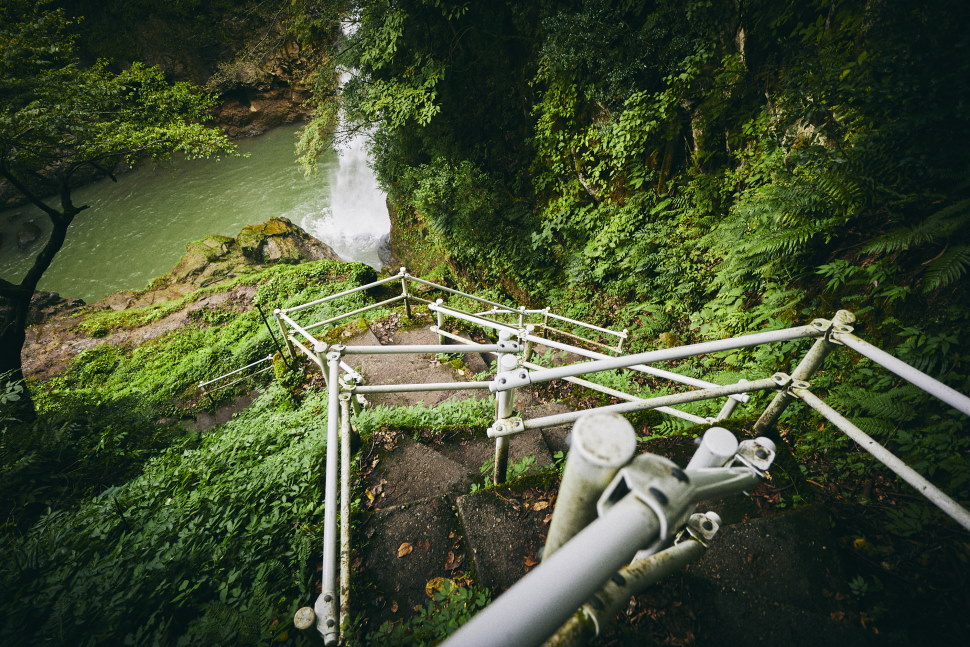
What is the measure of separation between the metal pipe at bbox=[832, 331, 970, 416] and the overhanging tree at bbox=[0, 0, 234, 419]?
858 cm

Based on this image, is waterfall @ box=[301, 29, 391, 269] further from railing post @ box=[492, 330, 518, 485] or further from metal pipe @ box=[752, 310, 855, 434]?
metal pipe @ box=[752, 310, 855, 434]

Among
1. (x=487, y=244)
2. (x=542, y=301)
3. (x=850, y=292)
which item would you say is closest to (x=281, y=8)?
(x=487, y=244)

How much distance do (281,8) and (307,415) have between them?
9.92 meters

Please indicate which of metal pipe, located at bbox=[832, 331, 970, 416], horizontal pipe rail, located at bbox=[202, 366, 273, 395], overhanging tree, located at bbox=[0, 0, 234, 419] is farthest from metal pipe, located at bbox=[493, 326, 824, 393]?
overhanging tree, located at bbox=[0, 0, 234, 419]

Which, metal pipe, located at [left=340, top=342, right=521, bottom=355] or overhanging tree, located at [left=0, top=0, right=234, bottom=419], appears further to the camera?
overhanging tree, located at [left=0, top=0, right=234, bottom=419]

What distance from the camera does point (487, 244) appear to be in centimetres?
958

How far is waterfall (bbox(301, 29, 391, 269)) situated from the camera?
18359 mm

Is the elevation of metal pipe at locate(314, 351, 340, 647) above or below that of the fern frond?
below

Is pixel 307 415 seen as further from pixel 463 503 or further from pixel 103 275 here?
pixel 103 275

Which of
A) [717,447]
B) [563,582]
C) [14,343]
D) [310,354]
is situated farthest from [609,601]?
[14,343]

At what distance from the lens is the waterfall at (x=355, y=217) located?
60.2 ft

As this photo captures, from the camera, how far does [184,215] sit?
2070 centimetres

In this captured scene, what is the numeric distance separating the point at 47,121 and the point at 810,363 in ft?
35.9

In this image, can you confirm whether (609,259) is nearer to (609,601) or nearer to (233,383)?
(609,601)
